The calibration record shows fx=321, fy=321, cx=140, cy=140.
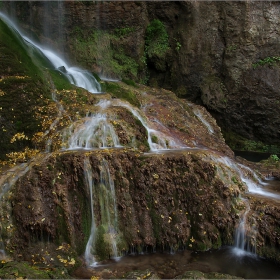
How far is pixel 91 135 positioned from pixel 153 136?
2004mm

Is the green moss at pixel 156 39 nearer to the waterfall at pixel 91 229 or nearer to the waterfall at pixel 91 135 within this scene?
the waterfall at pixel 91 135

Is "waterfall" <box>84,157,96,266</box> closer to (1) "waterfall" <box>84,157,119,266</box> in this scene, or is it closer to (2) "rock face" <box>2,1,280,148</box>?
(1) "waterfall" <box>84,157,119,266</box>

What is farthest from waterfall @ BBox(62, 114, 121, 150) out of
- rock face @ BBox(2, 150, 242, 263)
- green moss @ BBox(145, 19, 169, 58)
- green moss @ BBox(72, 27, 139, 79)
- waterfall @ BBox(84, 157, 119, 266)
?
green moss @ BBox(145, 19, 169, 58)

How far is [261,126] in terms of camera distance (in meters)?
16.7

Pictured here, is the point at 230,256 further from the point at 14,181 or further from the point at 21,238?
the point at 14,181

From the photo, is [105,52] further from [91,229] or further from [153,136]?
[91,229]

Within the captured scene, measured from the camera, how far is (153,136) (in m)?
9.41

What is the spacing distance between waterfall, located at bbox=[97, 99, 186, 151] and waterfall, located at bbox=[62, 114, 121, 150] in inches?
47.3

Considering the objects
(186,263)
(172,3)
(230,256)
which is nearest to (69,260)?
(186,263)

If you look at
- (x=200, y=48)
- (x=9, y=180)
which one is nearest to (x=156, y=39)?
(x=200, y=48)

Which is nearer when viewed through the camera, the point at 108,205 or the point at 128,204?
the point at 108,205

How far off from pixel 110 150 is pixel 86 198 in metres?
1.32

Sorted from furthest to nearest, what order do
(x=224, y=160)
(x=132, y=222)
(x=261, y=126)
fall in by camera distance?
(x=261, y=126)
(x=224, y=160)
(x=132, y=222)

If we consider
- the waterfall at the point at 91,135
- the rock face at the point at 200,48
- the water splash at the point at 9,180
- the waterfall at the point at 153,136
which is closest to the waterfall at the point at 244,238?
the waterfall at the point at 153,136
